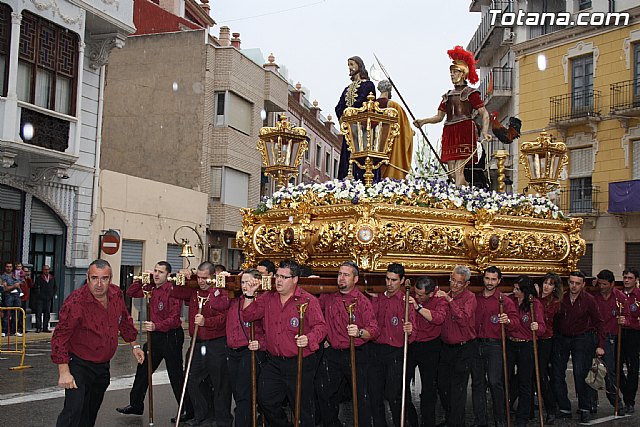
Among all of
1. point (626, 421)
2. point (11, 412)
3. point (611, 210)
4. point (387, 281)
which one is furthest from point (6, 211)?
point (611, 210)

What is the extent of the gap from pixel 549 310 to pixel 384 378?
2.51 metres

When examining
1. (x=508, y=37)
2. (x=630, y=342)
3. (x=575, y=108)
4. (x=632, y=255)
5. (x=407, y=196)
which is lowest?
(x=630, y=342)

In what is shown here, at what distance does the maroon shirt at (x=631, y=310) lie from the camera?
9781 mm

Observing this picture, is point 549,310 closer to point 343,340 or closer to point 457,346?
point 457,346

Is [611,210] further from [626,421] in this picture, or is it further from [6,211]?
[6,211]

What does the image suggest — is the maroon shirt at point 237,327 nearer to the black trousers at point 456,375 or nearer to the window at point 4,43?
the black trousers at point 456,375

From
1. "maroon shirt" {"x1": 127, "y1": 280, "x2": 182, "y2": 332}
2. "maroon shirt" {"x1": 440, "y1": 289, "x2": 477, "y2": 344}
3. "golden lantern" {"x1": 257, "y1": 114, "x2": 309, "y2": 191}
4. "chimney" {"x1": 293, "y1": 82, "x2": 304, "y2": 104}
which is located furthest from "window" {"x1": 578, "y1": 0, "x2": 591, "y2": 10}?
"maroon shirt" {"x1": 127, "y1": 280, "x2": 182, "y2": 332}

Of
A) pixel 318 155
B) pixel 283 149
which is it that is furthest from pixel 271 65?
pixel 283 149

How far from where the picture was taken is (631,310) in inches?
388

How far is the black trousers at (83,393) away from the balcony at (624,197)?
1894 centimetres

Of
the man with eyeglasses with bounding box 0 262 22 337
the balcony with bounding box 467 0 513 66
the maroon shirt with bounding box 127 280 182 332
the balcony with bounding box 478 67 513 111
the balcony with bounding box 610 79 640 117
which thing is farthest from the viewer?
the balcony with bounding box 467 0 513 66

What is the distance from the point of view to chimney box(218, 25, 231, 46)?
95.3 feet

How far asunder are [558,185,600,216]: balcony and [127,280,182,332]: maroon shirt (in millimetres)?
17842

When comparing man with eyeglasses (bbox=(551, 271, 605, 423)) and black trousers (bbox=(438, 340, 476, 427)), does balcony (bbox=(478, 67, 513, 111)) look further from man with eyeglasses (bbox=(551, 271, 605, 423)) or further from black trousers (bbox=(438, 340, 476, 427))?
black trousers (bbox=(438, 340, 476, 427))
